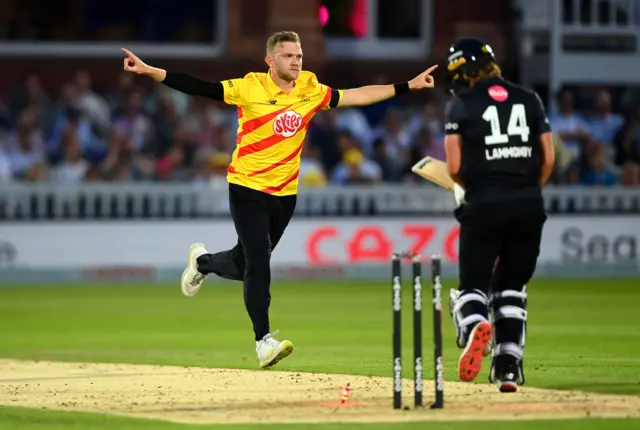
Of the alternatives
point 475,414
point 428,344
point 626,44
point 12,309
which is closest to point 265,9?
point 626,44

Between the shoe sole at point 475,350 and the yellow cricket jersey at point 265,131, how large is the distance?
2182mm

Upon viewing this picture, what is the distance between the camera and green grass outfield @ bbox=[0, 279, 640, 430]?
998 cm

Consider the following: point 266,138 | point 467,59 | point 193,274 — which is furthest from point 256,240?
point 467,59

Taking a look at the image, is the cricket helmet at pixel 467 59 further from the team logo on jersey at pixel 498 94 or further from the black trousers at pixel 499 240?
the black trousers at pixel 499 240

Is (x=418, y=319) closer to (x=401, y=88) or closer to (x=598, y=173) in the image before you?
(x=401, y=88)

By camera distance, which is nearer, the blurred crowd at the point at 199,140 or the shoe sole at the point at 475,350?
the shoe sole at the point at 475,350

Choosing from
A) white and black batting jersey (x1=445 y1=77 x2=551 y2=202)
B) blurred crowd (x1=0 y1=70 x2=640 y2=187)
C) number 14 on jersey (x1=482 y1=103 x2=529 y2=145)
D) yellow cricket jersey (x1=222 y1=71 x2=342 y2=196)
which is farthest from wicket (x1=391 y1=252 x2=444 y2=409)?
blurred crowd (x1=0 y1=70 x2=640 y2=187)

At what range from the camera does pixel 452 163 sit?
8.84 m

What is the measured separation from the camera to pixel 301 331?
14656mm

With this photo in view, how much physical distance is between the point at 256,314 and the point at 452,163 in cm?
189

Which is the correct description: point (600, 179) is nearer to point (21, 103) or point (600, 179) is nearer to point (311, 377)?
point (21, 103)

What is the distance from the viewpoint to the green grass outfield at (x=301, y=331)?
9975 millimetres

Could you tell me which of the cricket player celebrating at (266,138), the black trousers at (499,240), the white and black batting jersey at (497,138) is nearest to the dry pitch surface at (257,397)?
the cricket player celebrating at (266,138)

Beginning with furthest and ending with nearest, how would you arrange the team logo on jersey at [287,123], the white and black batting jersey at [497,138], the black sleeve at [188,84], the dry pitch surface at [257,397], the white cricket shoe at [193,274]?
1. the white cricket shoe at [193,274]
2. the team logo on jersey at [287,123]
3. the black sleeve at [188,84]
4. the white and black batting jersey at [497,138]
5. the dry pitch surface at [257,397]
